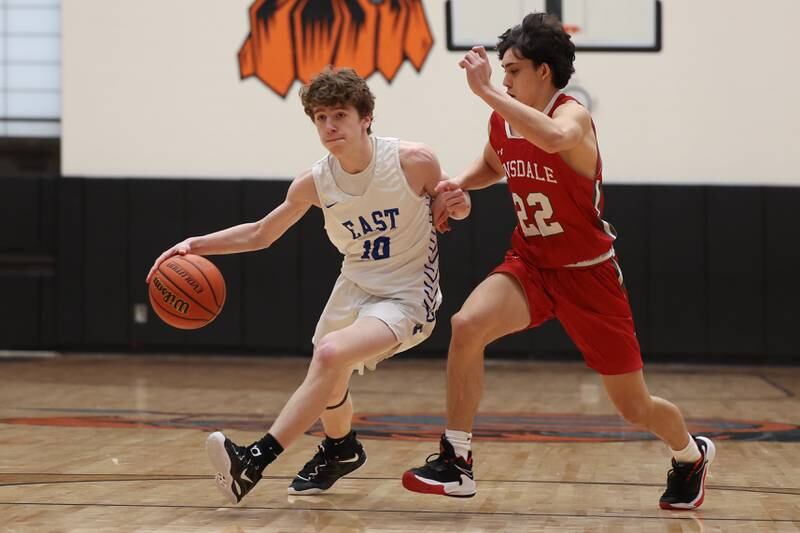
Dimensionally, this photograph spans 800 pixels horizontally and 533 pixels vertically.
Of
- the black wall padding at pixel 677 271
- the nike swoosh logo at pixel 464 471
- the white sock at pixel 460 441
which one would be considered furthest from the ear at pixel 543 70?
the black wall padding at pixel 677 271

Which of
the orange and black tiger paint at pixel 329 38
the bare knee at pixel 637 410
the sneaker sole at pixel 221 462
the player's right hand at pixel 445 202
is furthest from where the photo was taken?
the orange and black tiger paint at pixel 329 38

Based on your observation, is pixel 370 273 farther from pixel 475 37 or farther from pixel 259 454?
pixel 475 37

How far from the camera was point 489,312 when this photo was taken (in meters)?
3.85

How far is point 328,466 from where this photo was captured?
4195mm

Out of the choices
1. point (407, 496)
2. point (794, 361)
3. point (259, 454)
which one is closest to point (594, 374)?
point (794, 361)

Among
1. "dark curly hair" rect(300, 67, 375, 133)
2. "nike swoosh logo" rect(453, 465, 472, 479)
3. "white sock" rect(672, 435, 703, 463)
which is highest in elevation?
"dark curly hair" rect(300, 67, 375, 133)

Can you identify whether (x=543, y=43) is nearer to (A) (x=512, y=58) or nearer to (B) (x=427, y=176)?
(A) (x=512, y=58)

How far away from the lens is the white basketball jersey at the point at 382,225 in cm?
406

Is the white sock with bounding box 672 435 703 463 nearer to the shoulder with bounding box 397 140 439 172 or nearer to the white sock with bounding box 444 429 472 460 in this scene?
the white sock with bounding box 444 429 472 460

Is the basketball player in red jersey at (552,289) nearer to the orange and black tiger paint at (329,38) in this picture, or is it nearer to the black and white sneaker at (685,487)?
the black and white sneaker at (685,487)

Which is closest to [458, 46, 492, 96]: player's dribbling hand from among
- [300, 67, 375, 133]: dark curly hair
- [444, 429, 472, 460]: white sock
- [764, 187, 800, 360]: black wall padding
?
[300, 67, 375, 133]: dark curly hair

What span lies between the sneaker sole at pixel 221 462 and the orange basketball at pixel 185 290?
73 centimetres

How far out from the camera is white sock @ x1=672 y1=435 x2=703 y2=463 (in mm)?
3959

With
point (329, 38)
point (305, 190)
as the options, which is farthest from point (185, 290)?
point (329, 38)
